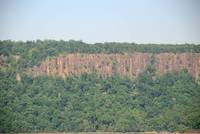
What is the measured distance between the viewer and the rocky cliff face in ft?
73.6

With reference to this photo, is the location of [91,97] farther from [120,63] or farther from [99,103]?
[120,63]

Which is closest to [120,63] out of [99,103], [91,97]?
[91,97]

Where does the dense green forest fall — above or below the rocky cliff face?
below

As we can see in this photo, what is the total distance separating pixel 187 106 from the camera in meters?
20.0

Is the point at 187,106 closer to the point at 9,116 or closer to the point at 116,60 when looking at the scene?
the point at 116,60

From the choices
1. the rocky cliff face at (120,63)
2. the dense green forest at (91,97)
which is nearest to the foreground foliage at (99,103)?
the dense green forest at (91,97)

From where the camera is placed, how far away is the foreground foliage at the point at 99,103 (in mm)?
19406

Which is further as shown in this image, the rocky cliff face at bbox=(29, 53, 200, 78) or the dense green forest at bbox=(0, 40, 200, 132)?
the rocky cliff face at bbox=(29, 53, 200, 78)

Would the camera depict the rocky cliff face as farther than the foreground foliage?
Yes

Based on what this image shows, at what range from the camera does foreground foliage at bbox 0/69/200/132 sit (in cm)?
1941

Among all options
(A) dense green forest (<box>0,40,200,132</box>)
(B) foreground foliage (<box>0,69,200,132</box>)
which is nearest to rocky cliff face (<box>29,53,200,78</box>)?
(A) dense green forest (<box>0,40,200,132</box>)

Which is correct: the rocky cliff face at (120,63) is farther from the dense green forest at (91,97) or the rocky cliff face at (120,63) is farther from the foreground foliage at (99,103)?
the foreground foliage at (99,103)

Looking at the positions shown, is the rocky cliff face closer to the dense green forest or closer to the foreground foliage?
the dense green forest

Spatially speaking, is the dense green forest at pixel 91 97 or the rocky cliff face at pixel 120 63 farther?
the rocky cliff face at pixel 120 63
